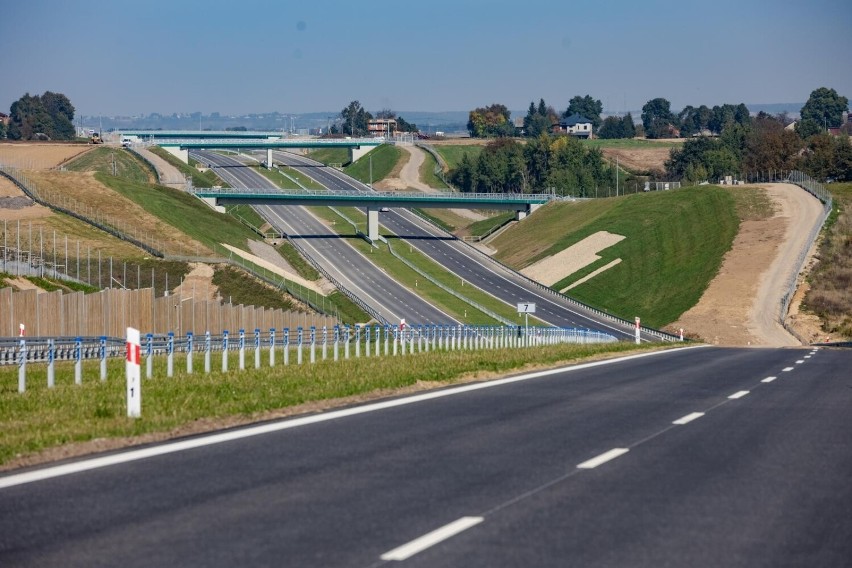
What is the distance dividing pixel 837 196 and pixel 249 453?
131 meters

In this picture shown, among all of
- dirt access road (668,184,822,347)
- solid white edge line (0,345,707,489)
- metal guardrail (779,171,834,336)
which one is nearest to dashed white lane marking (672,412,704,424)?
solid white edge line (0,345,707,489)

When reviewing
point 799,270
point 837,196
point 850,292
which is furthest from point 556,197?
point 850,292

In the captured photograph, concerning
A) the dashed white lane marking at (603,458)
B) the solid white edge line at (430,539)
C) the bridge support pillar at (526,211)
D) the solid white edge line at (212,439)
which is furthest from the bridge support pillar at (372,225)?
the solid white edge line at (430,539)

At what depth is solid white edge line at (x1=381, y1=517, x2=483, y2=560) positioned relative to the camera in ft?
31.5

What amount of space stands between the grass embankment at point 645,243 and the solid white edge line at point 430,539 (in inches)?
3651

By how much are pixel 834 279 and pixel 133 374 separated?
3524 inches

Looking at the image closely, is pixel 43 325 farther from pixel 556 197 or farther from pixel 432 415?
pixel 556 197

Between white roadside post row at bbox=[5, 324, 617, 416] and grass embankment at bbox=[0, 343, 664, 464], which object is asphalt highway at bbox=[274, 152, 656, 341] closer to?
white roadside post row at bbox=[5, 324, 617, 416]

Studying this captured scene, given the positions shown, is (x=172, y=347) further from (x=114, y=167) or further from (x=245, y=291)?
(x=114, y=167)

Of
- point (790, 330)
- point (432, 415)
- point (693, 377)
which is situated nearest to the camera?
point (432, 415)

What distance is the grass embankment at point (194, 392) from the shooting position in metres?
16.6

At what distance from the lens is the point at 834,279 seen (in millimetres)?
100312

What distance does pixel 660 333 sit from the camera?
306ft

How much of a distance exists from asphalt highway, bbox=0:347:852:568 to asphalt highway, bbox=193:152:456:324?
273 feet
